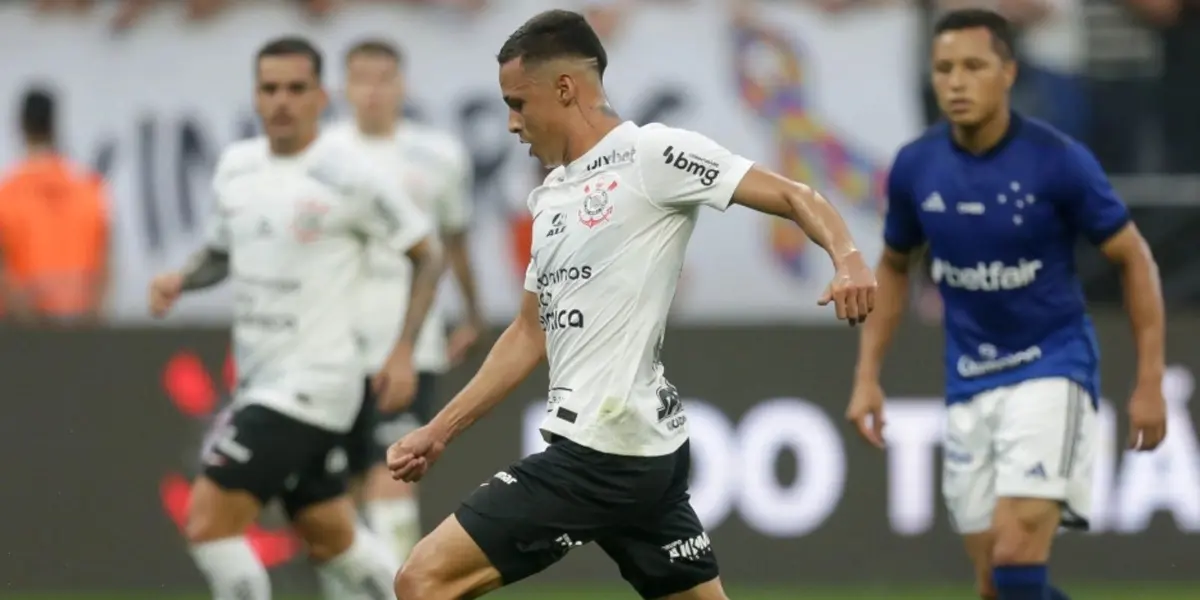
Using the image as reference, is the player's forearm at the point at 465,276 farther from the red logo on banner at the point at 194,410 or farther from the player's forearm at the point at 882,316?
the player's forearm at the point at 882,316

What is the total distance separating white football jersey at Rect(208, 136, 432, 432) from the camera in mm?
8867

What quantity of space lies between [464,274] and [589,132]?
3.87 metres

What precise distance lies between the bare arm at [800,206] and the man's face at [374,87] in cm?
475

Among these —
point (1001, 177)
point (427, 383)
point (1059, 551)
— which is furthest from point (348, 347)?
point (1059, 551)

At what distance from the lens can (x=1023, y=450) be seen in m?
8.02

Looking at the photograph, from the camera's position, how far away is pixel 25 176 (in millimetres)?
13156

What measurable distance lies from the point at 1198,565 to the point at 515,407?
3417 millimetres

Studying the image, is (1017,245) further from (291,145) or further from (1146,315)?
(291,145)

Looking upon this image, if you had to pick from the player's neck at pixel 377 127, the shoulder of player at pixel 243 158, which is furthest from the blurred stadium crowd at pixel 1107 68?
the shoulder of player at pixel 243 158

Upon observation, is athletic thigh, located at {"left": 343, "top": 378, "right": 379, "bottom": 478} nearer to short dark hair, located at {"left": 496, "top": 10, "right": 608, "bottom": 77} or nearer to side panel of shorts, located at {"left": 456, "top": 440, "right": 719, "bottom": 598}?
side panel of shorts, located at {"left": 456, "top": 440, "right": 719, "bottom": 598}

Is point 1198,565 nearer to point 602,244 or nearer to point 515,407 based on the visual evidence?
point 515,407

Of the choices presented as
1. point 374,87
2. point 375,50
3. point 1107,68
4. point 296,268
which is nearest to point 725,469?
point 374,87

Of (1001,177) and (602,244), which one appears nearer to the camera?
(602,244)

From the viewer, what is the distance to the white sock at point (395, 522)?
10.0 metres
